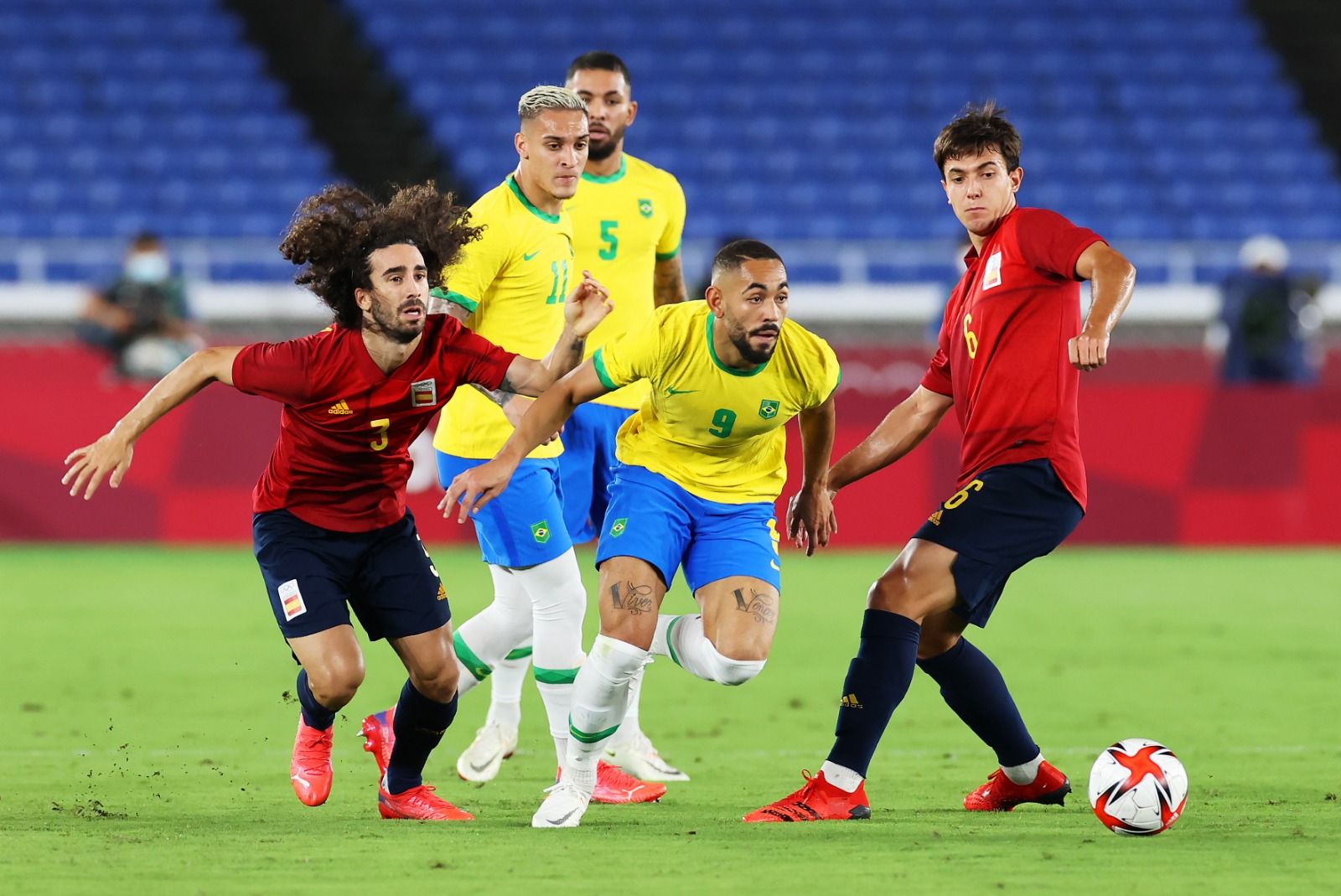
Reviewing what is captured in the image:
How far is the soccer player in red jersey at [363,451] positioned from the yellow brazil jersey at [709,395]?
240mm

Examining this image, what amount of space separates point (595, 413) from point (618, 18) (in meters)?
16.8

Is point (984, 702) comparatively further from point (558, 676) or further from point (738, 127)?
point (738, 127)

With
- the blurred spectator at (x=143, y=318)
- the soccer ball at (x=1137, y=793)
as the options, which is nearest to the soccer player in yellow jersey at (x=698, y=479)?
the soccer ball at (x=1137, y=793)

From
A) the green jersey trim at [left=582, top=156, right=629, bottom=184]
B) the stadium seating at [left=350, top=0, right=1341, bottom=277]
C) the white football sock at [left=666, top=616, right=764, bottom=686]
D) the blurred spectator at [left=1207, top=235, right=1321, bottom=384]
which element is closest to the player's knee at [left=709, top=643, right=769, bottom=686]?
the white football sock at [left=666, top=616, right=764, bottom=686]

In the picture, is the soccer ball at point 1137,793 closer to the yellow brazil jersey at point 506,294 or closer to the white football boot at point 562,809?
the white football boot at point 562,809

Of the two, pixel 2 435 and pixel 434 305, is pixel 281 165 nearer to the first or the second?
pixel 2 435

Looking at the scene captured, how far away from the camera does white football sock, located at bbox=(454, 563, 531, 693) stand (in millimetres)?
6938

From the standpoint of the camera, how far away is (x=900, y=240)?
69.6ft

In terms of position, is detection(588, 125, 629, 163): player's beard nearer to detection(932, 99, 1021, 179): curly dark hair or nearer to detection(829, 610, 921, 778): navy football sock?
detection(932, 99, 1021, 179): curly dark hair

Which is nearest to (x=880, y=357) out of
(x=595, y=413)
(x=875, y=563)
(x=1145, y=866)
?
(x=875, y=563)

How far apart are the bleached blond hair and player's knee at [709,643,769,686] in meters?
2.04

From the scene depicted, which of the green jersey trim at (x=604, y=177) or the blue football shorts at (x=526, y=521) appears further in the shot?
the green jersey trim at (x=604, y=177)

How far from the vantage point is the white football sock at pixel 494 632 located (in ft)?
22.8

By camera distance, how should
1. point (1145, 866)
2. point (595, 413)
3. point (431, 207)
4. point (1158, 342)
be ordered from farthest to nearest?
point (1158, 342) → point (595, 413) → point (431, 207) → point (1145, 866)
